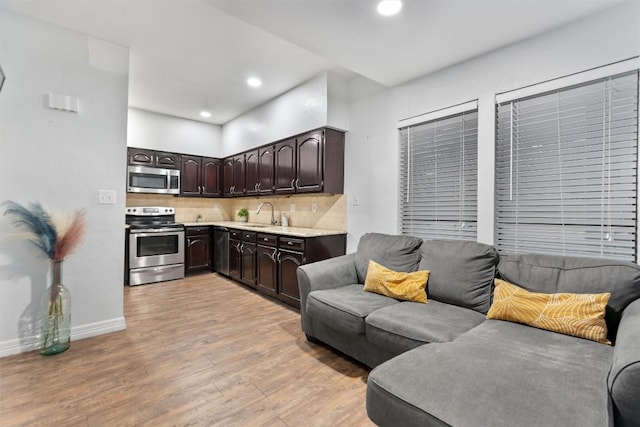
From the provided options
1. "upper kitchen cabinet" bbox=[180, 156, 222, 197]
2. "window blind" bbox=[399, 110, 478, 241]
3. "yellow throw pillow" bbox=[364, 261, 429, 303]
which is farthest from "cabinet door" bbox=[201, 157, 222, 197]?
"yellow throw pillow" bbox=[364, 261, 429, 303]

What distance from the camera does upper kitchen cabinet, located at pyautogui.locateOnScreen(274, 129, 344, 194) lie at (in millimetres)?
3505

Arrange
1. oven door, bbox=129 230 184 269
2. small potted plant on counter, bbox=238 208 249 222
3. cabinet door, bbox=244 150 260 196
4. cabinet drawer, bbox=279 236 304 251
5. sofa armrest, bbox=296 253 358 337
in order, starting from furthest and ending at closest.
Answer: small potted plant on counter, bbox=238 208 249 222 < cabinet door, bbox=244 150 260 196 < oven door, bbox=129 230 184 269 < cabinet drawer, bbox=279 236 304 251 < sofa armrest, bbox=296 253 358 337

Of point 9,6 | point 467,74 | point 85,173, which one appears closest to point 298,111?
point 467,74

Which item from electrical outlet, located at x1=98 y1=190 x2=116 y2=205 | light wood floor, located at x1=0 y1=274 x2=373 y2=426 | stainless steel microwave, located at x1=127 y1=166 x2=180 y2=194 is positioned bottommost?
light wood floor, located at x1=0 y1=274 x2=373 y2=426

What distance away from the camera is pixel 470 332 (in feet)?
5.49

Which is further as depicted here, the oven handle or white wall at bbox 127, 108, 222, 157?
white wall at bbox 127, 108, 222, 157

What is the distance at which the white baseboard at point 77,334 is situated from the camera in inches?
90.6

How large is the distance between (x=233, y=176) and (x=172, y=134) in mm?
1225

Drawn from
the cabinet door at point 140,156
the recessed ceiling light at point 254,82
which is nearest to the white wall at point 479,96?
the recessed ceiling light at point 254,82

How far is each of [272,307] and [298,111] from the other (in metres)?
2.43

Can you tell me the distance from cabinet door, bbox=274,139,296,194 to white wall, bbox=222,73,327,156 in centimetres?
14

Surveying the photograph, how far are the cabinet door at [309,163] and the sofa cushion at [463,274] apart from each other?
5.52 feet

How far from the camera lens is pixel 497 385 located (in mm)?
1151

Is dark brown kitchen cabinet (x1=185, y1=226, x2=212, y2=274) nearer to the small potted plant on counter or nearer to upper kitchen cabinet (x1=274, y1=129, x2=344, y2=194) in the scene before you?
the small potted plant on counter
